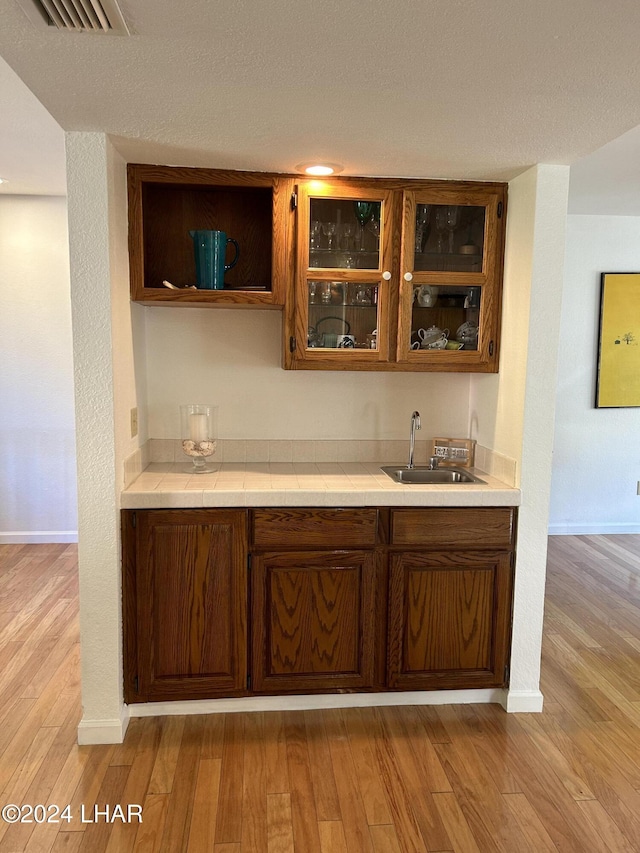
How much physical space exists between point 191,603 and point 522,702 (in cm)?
143

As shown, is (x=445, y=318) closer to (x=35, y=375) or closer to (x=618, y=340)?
(x=618, y=340)

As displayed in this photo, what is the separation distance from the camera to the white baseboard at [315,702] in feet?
8.55

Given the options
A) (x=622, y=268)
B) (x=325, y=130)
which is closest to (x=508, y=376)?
(x=325, y=130)

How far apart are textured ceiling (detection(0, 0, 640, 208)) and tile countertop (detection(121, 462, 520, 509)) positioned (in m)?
1.26

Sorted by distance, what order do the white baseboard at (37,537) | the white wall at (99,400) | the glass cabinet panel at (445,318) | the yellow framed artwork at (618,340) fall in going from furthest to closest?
the yellow framed artwork at (618,340), the white baseboard at (37,537), the glass cabinet panel at (445,318), the white wall at (99,400)

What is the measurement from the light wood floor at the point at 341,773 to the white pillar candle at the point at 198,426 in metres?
1.15

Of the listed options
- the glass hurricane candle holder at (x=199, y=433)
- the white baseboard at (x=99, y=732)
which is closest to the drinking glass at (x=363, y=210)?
the glass hurricane candle holder at (x=199, y=433)

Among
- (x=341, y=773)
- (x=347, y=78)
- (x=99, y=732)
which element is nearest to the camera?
(x=347, y=78)

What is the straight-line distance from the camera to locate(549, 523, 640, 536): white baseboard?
199 inches

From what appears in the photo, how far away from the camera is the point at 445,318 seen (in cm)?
280

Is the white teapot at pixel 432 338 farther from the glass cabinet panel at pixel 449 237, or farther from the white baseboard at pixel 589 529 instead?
the white baseboard at pixel 589 529

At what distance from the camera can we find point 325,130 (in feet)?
7.04

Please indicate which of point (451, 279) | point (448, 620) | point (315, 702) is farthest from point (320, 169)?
point (315, 702)

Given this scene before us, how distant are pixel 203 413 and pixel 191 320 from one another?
1.67 ft
